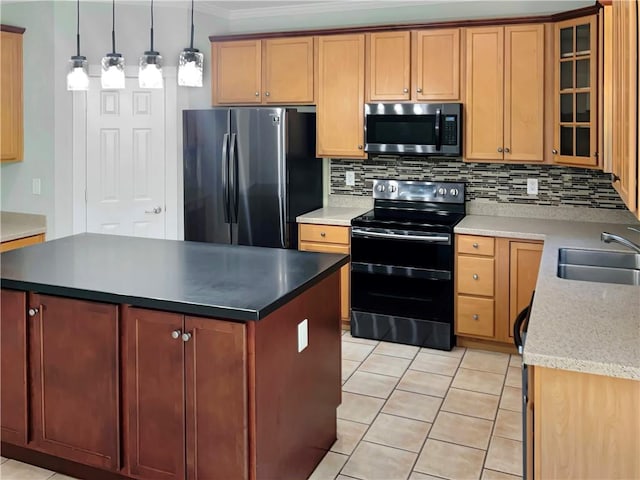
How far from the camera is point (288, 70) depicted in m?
4.69

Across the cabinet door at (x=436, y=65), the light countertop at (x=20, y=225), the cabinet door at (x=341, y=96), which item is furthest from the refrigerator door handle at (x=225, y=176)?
the cabinet door at (x=436, y=65)

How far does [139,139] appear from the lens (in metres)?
4.76

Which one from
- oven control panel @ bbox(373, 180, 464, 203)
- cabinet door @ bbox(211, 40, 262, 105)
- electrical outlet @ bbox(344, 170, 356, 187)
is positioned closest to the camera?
oven control panel @ bbox(373, 180, 464, 203)

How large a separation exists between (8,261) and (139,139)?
2.17 m

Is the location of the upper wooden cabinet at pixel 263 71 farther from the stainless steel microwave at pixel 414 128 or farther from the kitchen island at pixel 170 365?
the kitchen island at pixel 170 365

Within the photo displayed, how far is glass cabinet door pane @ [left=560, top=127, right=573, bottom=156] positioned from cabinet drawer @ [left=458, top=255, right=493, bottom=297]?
33.3 inches

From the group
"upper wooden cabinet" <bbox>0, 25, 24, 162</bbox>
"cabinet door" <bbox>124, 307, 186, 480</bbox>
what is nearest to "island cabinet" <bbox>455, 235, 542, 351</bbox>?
"cabinet door" <bbox>124, 307, 186, 480</bbox>

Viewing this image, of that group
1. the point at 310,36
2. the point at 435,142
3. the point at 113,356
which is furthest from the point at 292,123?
the point at 113,356

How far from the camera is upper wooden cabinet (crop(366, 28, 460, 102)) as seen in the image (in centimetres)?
419

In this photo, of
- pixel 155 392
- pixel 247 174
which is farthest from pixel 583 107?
pixel 155 392

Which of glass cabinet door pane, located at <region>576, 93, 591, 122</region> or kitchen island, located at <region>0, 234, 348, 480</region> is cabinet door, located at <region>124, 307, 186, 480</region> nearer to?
kitchen island, located at <region>0, 234, 348, 480</region>

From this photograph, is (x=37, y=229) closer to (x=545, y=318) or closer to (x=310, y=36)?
(x=310, y=36)

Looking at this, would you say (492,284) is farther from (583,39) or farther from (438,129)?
(583,39)

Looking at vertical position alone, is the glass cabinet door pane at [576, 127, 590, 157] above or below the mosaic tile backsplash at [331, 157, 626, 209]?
above
